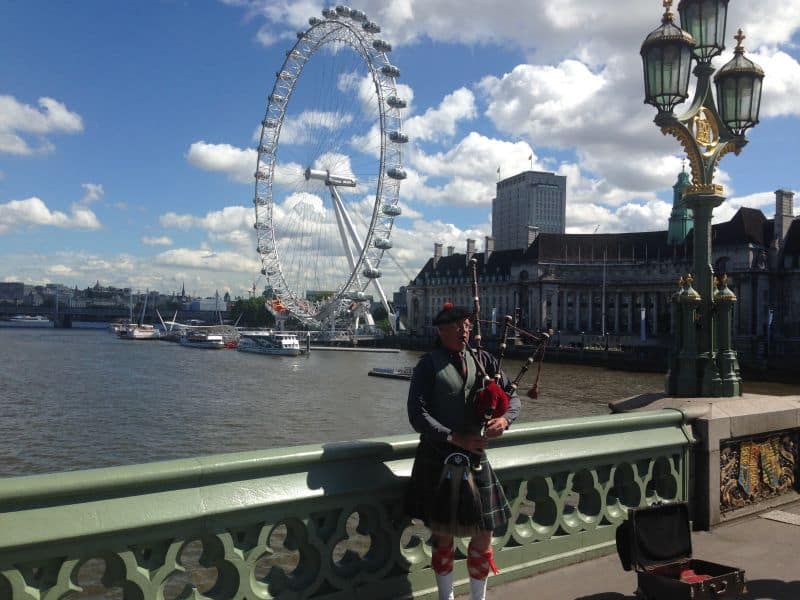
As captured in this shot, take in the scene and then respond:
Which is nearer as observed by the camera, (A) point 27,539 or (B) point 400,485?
(A) point 27,539

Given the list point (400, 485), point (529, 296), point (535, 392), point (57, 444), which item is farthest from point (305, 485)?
point (529, 296)

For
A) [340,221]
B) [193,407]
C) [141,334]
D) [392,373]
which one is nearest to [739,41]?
[193,407]

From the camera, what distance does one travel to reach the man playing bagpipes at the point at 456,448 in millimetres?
3572

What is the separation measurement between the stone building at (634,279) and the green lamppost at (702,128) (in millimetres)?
64444

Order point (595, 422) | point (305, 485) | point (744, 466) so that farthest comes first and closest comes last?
point (744, 466), point (595, 422), point (305, 485)

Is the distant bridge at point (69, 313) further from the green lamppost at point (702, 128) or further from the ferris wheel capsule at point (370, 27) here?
the green lamppost at point (702, 128)

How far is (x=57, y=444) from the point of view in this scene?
19578mm

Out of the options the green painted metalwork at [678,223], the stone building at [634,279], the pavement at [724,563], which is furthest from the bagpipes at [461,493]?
the green painted metalwork at [678,223]

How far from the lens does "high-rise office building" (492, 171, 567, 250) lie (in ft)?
531

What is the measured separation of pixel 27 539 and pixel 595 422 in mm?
3338

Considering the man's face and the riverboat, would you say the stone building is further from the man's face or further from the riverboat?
the man's face

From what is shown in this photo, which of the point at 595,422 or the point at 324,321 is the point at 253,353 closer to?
the point at 324,321

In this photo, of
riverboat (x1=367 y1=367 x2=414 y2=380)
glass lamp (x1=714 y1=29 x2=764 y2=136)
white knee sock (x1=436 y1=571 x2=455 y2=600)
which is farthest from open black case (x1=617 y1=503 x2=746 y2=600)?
riverboat (x1=367 y1=367 x2=414 y2=380)

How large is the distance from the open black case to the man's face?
55.1 inches
